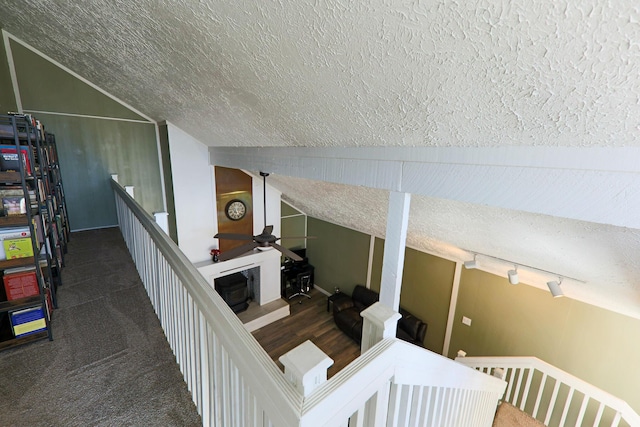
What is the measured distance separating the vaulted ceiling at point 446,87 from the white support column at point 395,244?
0.10 m

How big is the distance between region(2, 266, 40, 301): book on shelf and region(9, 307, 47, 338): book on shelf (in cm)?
11

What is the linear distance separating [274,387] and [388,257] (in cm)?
125

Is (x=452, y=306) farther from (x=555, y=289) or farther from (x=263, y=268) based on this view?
(x=263, y=268)

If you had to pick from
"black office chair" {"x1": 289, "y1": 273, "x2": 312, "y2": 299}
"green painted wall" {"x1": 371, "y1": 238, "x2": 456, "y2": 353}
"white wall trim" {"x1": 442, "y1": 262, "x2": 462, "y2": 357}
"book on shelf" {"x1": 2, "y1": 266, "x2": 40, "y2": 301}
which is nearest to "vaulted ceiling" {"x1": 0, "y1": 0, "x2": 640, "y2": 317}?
"book on shelf" {"x1": 2, "y1": 266, "x2": 40, "y2": 301}

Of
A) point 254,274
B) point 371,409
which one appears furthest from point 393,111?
point 254,274

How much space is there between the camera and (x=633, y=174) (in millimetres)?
904

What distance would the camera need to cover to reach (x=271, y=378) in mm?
684

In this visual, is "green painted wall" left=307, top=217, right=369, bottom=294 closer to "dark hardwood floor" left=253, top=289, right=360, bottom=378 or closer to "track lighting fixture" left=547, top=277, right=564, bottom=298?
"dark hardwood floor" left=253, top=289, right=360, bottom=378

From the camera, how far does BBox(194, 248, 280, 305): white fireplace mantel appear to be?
553 cm

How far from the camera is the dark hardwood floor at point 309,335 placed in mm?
5105

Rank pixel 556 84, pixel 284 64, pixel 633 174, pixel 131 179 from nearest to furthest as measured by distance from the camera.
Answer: pixel 556 84 → pixel 633 174 → pixel 284 64 → pixel 131 179

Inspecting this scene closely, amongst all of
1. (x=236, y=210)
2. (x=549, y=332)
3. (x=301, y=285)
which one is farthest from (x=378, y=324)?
(x=301, y=285)

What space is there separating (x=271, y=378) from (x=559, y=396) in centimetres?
473

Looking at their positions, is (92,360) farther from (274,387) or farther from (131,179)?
(131,179)
